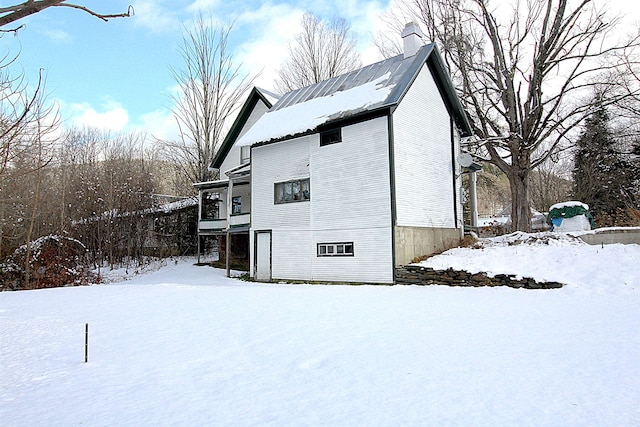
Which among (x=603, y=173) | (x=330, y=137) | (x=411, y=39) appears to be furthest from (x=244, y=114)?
(x=603, y=173)

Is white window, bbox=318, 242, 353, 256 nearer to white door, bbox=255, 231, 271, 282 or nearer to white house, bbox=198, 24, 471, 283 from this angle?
white house, bbox=198, 24, 471, 283

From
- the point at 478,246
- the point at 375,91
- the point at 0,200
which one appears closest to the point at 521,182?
the point at 478,246

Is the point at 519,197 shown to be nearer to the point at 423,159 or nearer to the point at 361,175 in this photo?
the point at 423,159

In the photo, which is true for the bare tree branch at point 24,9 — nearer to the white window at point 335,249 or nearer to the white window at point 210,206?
the white window at point 335,249

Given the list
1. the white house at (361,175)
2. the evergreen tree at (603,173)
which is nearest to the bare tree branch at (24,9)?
the white house at (361,175)

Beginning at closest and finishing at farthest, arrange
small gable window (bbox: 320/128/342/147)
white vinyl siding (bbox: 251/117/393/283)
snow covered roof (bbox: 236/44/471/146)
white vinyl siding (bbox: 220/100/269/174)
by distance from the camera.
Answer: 1. white vinyl siding (bbox: 251/117/393/283)
2. snow covered roof (bbox: 236/44/471/146)
3. small gable window (bbox: 320/128/342/147)
4. white vinyl siding (bbox: 220/100/269/174)

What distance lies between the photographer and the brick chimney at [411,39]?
49.5 ft

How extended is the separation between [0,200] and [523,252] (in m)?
15.4

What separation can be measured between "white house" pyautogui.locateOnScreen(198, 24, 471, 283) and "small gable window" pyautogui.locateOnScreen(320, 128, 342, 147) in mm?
39

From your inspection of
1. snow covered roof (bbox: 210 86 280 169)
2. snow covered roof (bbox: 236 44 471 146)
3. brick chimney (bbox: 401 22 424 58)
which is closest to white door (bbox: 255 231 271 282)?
snow covered roof (bbox: 236 44 471 146)

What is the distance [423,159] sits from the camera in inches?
559

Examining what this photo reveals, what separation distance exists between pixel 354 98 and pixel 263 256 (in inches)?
278

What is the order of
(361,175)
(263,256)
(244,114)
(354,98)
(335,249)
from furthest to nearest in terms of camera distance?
(244,114) → (263,256) → (354,98) → (335,249) → (361,175)

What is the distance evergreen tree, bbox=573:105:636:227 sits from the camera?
2381 cm
